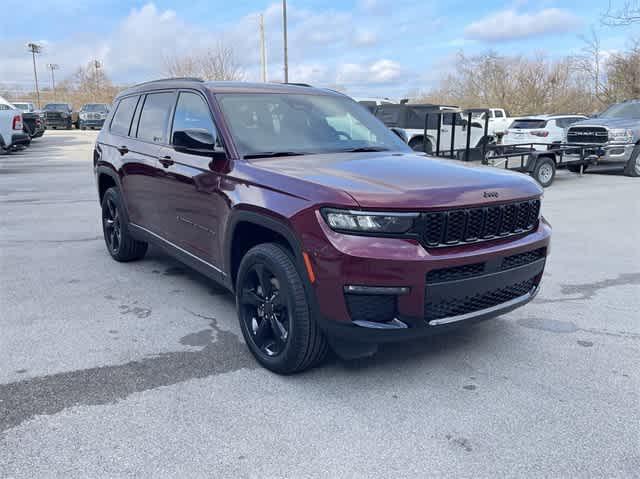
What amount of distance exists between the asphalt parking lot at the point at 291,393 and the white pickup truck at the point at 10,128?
14471 millimetres

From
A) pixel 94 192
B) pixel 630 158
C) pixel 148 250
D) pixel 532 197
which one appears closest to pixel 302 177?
pixel 532 197

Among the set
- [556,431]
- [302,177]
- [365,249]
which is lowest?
[556,431]

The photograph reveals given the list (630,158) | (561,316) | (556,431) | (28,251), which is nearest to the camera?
(556,431)

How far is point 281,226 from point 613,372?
2301 mm

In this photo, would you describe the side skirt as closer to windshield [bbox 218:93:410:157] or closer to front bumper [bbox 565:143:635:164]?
windshield [bbox 218:93:410:157]

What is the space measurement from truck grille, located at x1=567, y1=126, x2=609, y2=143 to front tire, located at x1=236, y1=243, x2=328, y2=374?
13.9 metres

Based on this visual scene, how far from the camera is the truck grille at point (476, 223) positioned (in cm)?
300

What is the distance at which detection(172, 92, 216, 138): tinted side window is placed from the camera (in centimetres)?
409

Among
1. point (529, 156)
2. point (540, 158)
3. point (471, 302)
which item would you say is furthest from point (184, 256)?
point (540, 158)

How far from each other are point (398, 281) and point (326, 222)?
19.4 inches

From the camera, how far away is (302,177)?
3.21 meters

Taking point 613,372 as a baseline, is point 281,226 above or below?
above

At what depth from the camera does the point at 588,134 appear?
49.1 feet

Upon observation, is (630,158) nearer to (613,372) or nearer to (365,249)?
(613,372)
